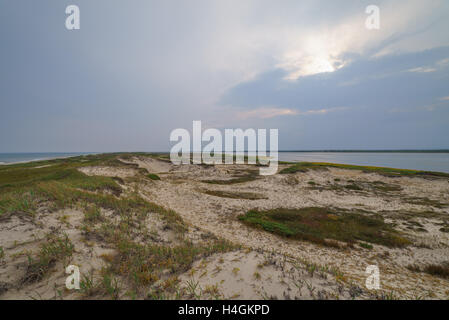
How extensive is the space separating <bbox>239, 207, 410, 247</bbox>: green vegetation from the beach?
8cm

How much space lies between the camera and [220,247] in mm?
5746

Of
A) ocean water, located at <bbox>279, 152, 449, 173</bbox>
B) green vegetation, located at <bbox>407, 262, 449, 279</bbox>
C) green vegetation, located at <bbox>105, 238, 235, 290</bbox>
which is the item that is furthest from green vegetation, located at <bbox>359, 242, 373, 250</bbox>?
ocean water, located at <bbox>279, 152, 449, 173</bbox>

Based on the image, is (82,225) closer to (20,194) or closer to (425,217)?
(20,194)

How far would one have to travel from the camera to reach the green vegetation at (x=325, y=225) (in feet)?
30.1

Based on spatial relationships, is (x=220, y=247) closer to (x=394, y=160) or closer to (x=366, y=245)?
(x=366, y=245)

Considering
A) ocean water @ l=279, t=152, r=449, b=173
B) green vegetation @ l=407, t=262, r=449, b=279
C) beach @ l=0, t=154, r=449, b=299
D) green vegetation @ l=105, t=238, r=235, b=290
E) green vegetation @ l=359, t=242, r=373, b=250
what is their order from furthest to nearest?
ocean water @ l=279, t=152, r=449, b=173 → green vegetation @ l=359, t=242, r=373, b=250 → green vegetation @ l=407, t=262, r=449, b=279 → green vegetation @ l=105, t=238, r=235, b=290 → beach @ l=0, t=154, r=449, b=299

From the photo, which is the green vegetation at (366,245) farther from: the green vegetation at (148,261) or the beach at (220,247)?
the green vegetation at (148,261)

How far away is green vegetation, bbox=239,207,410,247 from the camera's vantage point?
9188 millimetres

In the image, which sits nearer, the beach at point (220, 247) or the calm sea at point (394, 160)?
the beach at point (220, 247)

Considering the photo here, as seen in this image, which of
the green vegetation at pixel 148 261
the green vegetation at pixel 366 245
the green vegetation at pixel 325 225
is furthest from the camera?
the green vegetation at pixel 325 225

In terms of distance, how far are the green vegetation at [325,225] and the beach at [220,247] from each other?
8cm

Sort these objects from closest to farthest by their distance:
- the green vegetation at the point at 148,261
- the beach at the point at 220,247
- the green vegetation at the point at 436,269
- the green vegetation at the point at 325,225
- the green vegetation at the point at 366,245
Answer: the beach at the point at 220,247
the green vegetation at the point at 148,261
the green vegetation at the point at 436,269
the green vegetation at the point at 366,245
the green vegetation at the point at 325,225

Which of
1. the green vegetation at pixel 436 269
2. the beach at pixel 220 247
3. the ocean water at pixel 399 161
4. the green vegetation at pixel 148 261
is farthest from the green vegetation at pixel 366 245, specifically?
the ocean water at pixel 399 161

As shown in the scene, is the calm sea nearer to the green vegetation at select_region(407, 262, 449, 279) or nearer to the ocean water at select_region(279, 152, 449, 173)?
the ocean water at select_region(279, 152, 449, 173)
